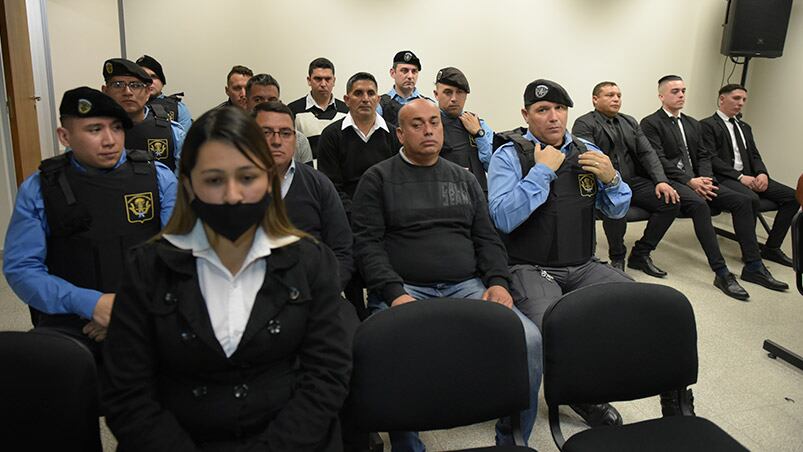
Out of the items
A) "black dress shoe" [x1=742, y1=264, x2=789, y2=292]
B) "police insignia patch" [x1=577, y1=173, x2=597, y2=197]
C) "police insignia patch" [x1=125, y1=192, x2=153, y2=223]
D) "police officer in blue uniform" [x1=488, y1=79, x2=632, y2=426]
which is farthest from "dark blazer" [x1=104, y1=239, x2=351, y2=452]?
"black dress shoe" [x1=742, y1=264, x2=789, y2=292]

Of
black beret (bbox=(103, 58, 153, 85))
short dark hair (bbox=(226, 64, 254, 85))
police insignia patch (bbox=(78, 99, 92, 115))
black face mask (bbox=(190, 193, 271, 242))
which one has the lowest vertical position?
black face mask (bbox=(190, 193, 271, 242))

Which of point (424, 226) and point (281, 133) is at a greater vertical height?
point (281, 133)

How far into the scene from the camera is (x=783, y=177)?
6148 millimetres

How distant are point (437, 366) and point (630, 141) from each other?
12.5ft

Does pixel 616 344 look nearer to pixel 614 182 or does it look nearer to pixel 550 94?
pixel 614 182

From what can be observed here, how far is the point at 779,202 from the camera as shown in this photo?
4844mm

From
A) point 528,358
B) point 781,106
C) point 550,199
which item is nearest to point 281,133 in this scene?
point 550,199

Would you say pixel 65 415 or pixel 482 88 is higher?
pixel 482 88

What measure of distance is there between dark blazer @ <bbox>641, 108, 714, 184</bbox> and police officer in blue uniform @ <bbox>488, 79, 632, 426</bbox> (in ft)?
8.10

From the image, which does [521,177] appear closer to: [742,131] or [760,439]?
[760,439]

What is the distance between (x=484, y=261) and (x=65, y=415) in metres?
1.71

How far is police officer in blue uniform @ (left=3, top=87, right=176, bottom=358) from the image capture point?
6.55ft

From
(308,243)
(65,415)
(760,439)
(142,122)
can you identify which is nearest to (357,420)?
(308,243)

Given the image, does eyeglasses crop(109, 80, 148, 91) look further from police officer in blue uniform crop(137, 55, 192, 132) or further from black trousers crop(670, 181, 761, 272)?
black trousers crop(670, 181, 761, 272)
